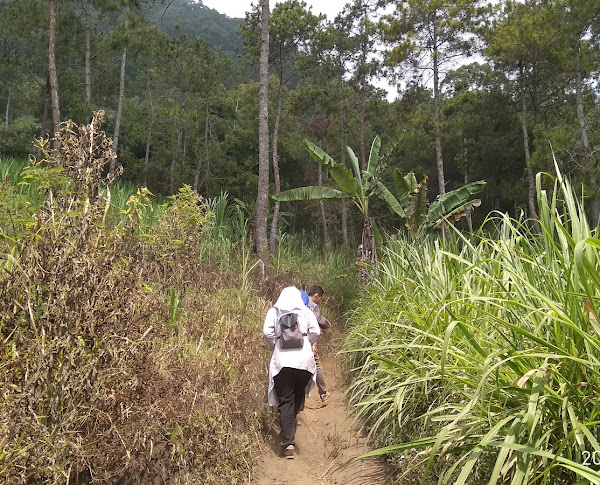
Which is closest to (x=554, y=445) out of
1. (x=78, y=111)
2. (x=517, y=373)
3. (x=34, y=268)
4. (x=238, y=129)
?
(x=517, y=373)

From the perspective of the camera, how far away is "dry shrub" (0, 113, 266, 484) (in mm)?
2480

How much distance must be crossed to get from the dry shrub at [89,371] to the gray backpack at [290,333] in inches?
28.9

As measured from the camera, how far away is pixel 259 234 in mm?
9164

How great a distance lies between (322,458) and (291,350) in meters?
1.01

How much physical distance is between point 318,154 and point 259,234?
2.06m

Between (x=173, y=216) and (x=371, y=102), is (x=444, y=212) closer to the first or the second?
(x=173, y=216)

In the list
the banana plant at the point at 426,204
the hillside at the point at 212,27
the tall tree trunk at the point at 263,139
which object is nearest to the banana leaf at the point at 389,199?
the banana plant at the point at 426,204

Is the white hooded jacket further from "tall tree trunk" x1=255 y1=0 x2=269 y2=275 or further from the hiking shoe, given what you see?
"tall tree trunk" x1=255 y1=0 x2=269 y2=275

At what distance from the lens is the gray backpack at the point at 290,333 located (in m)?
4.06

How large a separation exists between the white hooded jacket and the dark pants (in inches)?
2.1

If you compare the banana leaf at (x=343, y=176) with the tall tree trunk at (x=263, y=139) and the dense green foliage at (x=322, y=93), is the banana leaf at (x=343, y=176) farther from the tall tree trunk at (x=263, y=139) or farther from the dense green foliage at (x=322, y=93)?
the dense green foliage at (x=322, y=93)

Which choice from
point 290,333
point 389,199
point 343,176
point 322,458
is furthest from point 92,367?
point 389,199

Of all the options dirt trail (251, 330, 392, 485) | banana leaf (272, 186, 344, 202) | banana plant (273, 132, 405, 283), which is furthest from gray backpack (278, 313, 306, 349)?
banana leaf (272, 186, 344, 202)

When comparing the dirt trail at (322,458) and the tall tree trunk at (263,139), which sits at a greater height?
the tall tree trunk at (263,139)
